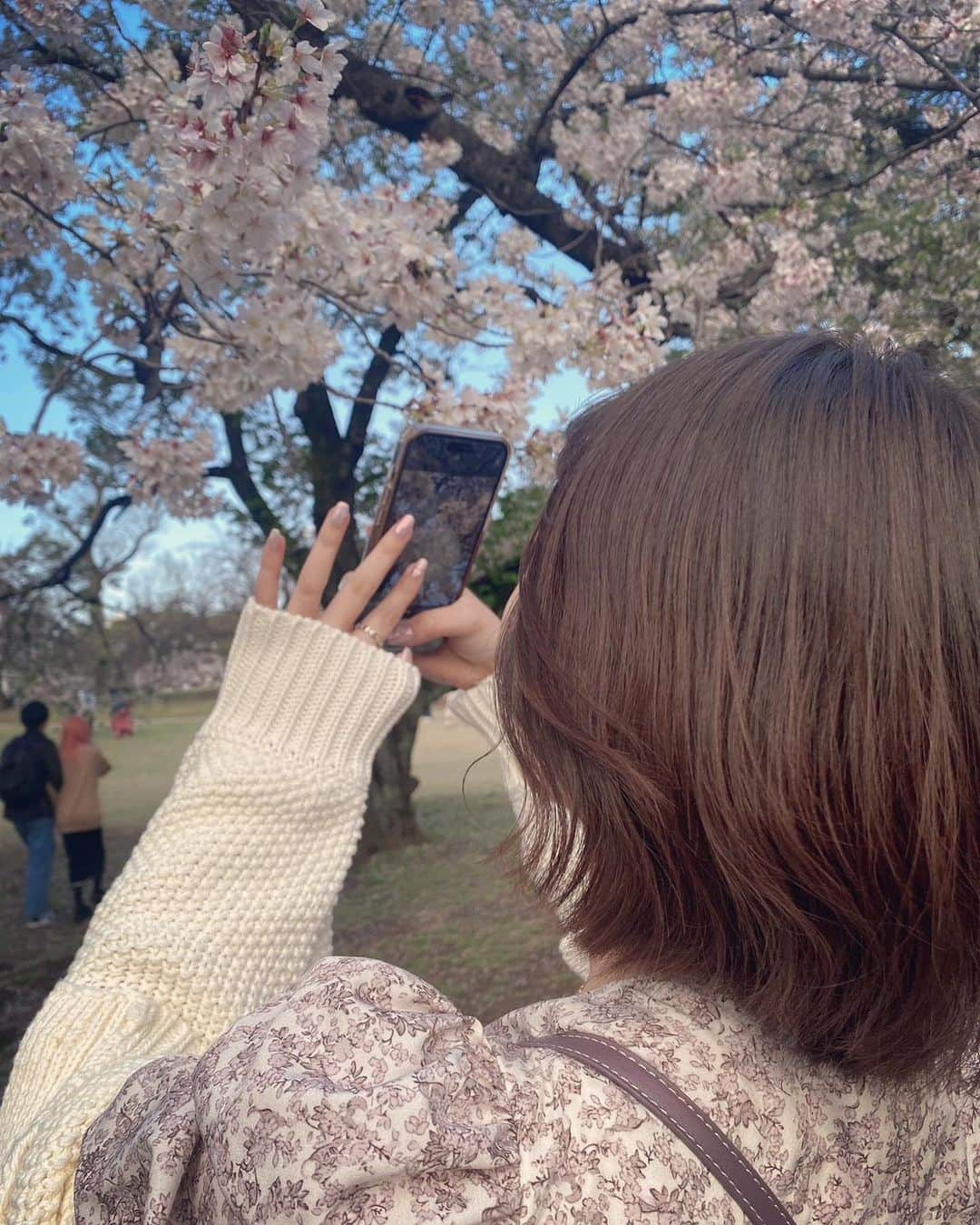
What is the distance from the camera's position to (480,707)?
1282 millimetres

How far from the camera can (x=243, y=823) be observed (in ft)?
3.18

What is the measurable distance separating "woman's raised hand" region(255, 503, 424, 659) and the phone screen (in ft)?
0.32

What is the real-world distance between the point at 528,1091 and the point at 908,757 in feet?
1.09

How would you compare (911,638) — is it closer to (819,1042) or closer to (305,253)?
(819,1042)

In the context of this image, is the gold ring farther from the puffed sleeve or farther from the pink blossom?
the pink blossom

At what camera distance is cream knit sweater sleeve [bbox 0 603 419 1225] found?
0.81m

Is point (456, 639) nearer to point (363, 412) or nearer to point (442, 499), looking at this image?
point (442, 499)

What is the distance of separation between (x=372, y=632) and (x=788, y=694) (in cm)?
61

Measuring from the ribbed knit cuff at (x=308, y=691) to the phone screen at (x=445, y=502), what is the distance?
0.62 feet

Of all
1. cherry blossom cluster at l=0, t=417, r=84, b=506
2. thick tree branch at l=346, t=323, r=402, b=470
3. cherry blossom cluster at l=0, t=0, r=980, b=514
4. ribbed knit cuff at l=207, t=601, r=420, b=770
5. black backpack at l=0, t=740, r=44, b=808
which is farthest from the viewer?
black backpack at l=0, t=740, r=44, b=808

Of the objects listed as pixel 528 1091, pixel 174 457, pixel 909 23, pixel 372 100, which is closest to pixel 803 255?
pixel 909 23

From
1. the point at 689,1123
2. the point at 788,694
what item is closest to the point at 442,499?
the point at 788,694

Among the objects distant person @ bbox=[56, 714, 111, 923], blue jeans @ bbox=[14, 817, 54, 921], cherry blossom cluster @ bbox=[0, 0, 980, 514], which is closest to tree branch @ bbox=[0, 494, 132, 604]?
cherry blossom cluster @ bbox=[0, 0, 980, 514]

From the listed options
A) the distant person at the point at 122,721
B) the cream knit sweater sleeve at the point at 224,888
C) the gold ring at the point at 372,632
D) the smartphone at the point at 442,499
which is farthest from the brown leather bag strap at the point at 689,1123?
the distant person at the point at 122,721
